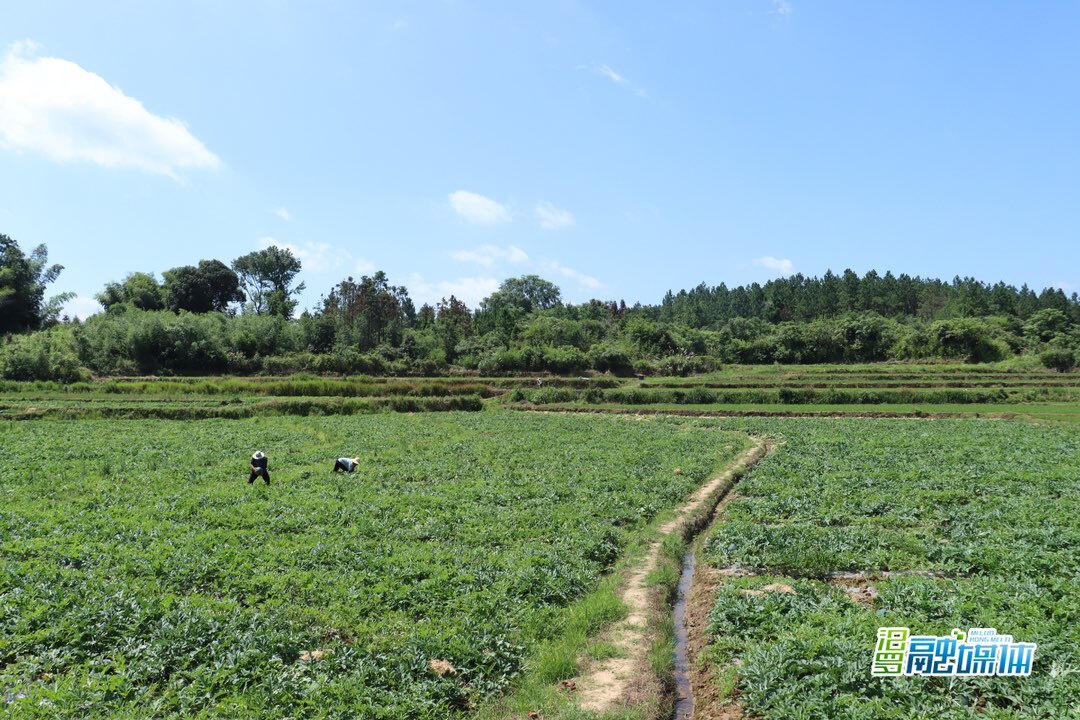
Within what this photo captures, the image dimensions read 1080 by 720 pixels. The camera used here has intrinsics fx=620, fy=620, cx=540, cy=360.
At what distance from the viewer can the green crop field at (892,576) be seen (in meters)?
8.29

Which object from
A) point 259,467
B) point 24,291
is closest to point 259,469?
point 259,467

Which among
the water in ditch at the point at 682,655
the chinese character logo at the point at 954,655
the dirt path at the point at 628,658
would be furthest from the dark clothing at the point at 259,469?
the chinese character logo at the point at 954,655

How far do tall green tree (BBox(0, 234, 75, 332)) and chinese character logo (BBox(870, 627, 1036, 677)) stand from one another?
12076cm

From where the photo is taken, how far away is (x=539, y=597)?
12.6 meters

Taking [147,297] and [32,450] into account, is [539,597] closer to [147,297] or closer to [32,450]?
[32,450]

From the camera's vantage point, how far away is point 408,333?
10438cm

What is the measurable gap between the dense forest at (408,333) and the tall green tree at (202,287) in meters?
0.23

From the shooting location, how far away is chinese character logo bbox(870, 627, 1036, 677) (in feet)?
28.3

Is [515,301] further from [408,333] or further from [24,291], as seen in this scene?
[24,291]

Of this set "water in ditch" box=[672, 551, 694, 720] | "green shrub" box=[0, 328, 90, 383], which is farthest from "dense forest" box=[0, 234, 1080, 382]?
"water in ditch" box=[672, 551, 694, 720]

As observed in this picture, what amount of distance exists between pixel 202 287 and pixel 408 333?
4209cm

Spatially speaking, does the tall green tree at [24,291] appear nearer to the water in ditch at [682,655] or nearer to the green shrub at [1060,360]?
the water in ditch at [682,655]

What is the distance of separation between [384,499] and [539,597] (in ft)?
29.2

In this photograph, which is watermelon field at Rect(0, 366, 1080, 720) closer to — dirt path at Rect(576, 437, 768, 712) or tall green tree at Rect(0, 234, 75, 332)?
dirt path at Rect(576, 437, 768, 712)
